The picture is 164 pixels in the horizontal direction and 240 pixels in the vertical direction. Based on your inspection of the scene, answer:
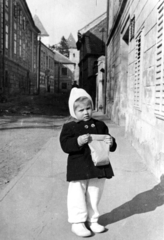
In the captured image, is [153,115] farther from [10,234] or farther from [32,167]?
[10,234]

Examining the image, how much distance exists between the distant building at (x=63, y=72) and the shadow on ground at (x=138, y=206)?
4239 centimetres

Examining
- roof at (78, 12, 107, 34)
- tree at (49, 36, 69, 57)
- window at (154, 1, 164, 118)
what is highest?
tree at (49, 36, 69, 57)

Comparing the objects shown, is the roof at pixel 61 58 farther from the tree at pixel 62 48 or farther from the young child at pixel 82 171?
the young child at pixel 82 171

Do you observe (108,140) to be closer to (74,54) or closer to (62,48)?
(74,54)


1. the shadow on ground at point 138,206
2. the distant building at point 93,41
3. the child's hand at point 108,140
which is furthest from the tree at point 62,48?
the child's hand at point 108,140

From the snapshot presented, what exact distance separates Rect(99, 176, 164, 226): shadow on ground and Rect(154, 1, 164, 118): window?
106 centimetres

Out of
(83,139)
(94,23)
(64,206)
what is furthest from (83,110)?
(94,23)

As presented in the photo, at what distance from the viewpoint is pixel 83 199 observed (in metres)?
2.48

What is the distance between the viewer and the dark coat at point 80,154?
7.97ft

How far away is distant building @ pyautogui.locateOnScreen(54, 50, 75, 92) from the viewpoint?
47312 mm

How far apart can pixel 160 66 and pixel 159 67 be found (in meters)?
0.04

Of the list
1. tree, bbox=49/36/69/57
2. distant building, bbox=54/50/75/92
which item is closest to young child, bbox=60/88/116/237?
distant building, bbox=54/50/75/92

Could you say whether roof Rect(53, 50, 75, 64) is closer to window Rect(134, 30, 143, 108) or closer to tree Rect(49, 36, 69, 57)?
tree Rect(49, 36, 69, 57)

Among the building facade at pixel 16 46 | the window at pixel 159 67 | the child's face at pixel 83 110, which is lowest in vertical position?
the child's face at pixel 83 110
